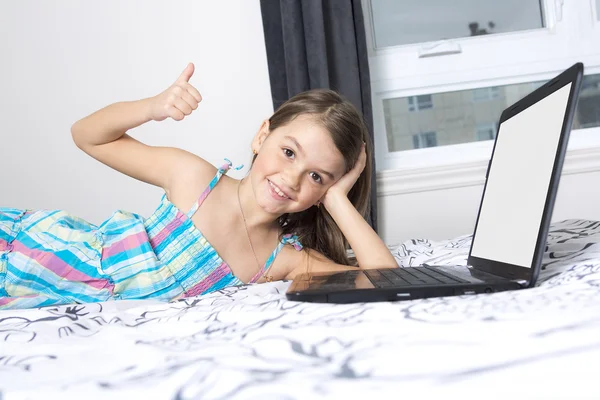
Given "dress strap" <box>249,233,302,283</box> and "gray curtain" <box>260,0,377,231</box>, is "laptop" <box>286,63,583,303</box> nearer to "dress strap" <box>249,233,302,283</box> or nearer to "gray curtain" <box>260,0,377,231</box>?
"dress strap" <box>249,233,302,283</box>

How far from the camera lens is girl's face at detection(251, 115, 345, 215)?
4.18ft

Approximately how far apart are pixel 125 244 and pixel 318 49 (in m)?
0.97

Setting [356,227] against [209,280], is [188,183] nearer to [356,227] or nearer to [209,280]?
[209,280]

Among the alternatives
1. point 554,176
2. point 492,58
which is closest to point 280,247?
point 554,176

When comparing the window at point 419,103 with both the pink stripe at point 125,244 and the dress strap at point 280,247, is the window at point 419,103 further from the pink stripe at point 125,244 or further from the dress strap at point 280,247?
the pink stripe at point 125,244

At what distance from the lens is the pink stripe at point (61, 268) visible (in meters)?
1.23

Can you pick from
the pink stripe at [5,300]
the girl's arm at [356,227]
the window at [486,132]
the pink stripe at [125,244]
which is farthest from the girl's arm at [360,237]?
the window at [486,132]

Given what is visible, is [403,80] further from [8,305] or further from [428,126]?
[8,305]

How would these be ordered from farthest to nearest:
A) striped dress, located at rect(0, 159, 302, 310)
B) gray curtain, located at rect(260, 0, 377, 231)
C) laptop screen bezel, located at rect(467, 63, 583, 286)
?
1. gray curtain, located at rect(260, 0, 377, 231)
2. striped dress, located at rect(0, 159, 302, 310)
3. laptop screen bezel, located at rect(467, 63, 583, 286)

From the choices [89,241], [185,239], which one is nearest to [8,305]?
[89,241]

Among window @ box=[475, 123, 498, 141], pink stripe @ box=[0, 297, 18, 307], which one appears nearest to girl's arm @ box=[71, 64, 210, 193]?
pink stripe @ box=[0, 297, 18, 307]

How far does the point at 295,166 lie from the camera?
1.27 meters

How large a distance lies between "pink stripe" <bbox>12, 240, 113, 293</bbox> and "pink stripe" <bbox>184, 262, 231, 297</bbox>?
6.8 inches

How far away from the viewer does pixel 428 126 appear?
2256 mm
